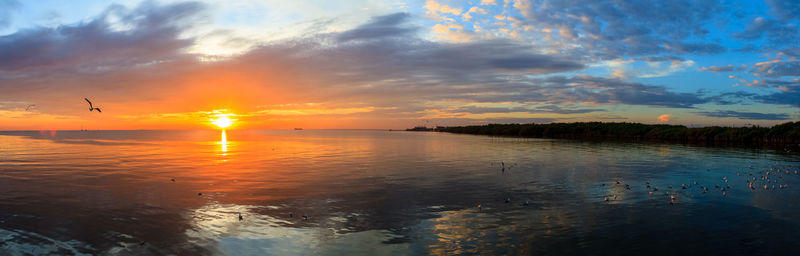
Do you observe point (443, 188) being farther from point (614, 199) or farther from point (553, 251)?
point (553, 251)

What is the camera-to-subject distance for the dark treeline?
258 ft

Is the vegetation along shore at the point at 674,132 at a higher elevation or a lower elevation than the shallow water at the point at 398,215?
higher

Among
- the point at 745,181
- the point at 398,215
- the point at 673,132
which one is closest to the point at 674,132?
Result: the point at 673,132

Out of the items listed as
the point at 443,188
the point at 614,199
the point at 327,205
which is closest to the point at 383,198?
the point at 327,205

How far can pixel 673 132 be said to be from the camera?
9900 centimetres

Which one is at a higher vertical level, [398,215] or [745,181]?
[745,181]

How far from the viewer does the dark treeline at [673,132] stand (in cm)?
7862

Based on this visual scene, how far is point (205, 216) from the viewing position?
17125 millimetres

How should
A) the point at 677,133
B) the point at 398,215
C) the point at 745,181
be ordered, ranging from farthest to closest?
the point at 677,133, the point at 745,181, the point at 398,215

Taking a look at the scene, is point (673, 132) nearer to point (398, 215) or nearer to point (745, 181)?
point (745, 181)

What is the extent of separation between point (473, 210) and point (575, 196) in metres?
6.45

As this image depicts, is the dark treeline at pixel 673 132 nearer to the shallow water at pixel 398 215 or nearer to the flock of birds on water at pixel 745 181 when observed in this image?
the flock of birds on water at pixel 745 181

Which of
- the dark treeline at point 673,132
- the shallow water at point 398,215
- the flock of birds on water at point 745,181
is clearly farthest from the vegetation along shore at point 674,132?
the shallow water at point 398,215

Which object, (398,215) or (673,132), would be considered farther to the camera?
(673,132)
